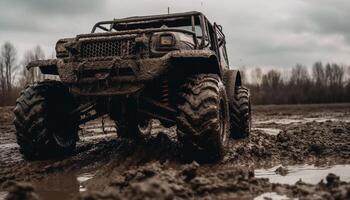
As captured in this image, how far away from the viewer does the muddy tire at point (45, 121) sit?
19.9 feet

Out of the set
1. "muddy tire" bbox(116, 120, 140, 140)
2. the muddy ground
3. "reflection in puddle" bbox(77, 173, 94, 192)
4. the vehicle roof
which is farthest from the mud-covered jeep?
"muddy tire" bbox(116, 120, 140, 140)

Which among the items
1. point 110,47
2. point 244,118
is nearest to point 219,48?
point 244,118

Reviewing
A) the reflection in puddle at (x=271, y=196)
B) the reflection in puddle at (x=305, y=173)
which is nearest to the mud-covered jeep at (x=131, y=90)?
the reflection in puddle at (x=305, y=173)

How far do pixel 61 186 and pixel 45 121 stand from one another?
187cm

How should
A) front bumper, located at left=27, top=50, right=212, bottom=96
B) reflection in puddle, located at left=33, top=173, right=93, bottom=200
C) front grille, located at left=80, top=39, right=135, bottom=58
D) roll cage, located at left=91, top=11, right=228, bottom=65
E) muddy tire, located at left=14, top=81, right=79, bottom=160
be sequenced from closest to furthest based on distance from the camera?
reflection in puddle, located at left=33, top=173, right=93, bottom=200, front bumper, located at left=27, top=50, right=212, bottom=96, front grille, located at left=80, top=39, right=135, bottom=58, muddy tire, located at left=14, top=81, right=79, bottom=160, roll cage, located at left=91, top=11, right=228, bottom=65

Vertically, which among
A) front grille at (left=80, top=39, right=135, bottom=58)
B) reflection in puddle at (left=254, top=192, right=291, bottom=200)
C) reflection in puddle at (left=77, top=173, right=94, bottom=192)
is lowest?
reflection in puddle at (left=77, top=173, right=94, bottom=192)

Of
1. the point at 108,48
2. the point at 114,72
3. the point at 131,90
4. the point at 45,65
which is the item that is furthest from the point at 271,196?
the point at 45,65

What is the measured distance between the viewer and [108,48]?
6.06 meters

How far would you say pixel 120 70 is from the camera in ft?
19.2

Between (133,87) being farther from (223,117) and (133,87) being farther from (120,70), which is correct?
(223,117)

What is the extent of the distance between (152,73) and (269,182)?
2.19m

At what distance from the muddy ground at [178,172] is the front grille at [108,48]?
1.41m

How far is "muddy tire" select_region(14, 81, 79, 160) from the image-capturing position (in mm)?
6078

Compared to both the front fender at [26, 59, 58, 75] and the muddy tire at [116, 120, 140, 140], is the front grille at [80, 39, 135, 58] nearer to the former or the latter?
the front fender at [26, 59, 58, 75]
